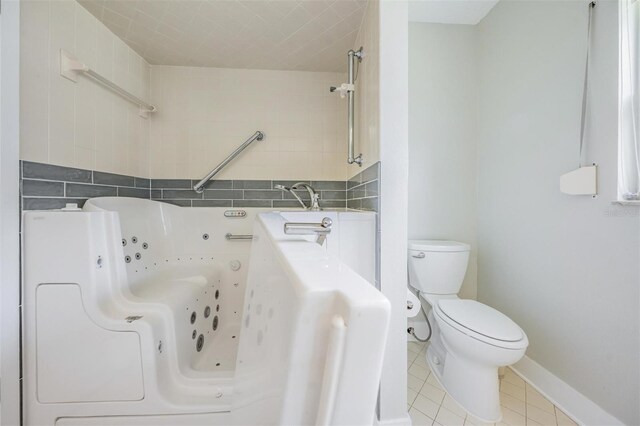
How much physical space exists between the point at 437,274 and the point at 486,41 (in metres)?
1.57

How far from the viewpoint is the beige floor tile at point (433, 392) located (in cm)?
114

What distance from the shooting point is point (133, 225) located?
130 centimetres

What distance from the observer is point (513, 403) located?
3.64 ft

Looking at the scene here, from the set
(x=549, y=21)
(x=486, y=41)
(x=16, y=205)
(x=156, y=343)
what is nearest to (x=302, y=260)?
(x=156, y=343)

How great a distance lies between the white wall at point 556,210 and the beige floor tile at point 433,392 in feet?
1.77

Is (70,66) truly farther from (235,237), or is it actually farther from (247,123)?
(235,237)

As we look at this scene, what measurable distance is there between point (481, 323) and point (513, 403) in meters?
0.43

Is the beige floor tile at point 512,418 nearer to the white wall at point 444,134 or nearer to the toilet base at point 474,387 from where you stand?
the toilet base at point 474,387

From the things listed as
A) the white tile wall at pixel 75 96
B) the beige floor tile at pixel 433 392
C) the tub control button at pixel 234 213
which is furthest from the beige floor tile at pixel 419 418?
the white tile wall at pixel 75 96

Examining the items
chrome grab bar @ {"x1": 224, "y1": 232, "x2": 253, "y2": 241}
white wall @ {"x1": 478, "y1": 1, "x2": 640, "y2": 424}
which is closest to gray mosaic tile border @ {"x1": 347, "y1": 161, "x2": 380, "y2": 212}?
chrome grab bar @ {"x1": 224, "y1": 232, "x2": 253, "y2": 241}

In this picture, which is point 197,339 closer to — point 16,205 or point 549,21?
point 16,205

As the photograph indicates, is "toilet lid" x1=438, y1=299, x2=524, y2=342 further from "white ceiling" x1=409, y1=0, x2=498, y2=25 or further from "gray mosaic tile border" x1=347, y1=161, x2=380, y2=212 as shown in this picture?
"white ceiling" x1=409, y1=0, x2=498, y2=25

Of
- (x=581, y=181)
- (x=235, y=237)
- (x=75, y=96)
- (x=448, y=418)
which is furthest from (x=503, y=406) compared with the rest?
(x=75, y=96)

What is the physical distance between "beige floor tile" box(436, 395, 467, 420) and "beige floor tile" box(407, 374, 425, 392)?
122 mm
